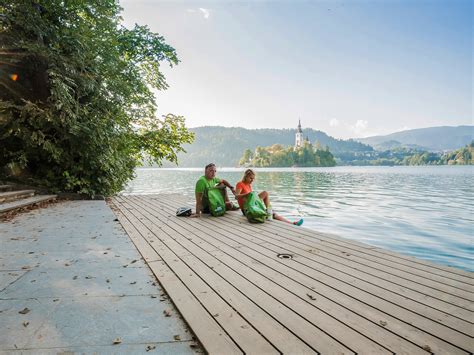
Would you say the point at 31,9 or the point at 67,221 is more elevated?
the point at 31,9

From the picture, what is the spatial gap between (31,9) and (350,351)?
1137 cm

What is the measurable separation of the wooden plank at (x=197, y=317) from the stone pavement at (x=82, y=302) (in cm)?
6

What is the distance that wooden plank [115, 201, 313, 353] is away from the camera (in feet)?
5.51

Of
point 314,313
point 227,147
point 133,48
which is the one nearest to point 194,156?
point 227,147

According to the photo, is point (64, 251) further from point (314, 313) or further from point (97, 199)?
point (97, 199)

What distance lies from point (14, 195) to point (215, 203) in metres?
5.69

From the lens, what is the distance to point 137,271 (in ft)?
9.64

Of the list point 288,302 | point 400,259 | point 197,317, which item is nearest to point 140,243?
point 197,317

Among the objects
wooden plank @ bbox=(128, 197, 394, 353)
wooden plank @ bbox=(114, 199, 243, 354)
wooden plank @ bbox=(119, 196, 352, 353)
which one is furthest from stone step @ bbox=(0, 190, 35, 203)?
wooden plank @ bbox=(119, 196, 352, 353)

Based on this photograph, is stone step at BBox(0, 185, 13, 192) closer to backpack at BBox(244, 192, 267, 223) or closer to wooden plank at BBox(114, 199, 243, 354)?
backpack at BBox(244, 192, 267, 223)

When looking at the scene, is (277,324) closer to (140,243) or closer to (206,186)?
(140,243)

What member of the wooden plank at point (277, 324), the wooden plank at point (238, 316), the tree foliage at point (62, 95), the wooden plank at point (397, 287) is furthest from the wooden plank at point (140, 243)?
the tree foliage at point (62, 95)

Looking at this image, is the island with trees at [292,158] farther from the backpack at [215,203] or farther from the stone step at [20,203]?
the backpack at [215,203]

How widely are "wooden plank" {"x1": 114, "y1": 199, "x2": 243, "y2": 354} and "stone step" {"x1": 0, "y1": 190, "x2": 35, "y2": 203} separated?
21.3ft
